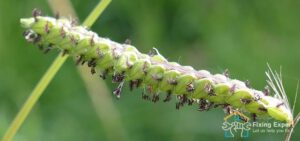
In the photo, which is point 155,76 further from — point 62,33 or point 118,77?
point 62,33

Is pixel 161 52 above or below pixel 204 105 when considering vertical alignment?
above

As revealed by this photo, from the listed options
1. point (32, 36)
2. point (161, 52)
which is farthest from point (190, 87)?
point (161, 52)

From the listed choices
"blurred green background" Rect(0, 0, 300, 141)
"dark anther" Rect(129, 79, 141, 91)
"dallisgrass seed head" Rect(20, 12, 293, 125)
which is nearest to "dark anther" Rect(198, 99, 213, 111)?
"dallisgrass seed head" Rect(20, 12, 293, 125)

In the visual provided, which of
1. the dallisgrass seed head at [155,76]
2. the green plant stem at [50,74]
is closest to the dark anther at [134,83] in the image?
the dallisgrass seed head at [155,76]

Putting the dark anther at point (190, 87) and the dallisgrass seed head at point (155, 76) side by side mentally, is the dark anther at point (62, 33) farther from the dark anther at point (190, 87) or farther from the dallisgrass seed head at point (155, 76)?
the dark anther at point (190, 87)

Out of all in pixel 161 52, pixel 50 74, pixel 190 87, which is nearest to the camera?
pixel 190 87

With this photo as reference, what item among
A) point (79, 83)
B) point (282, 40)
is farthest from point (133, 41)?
point (282, 40)

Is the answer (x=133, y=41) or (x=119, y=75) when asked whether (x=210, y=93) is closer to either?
(x=119, y=75)
